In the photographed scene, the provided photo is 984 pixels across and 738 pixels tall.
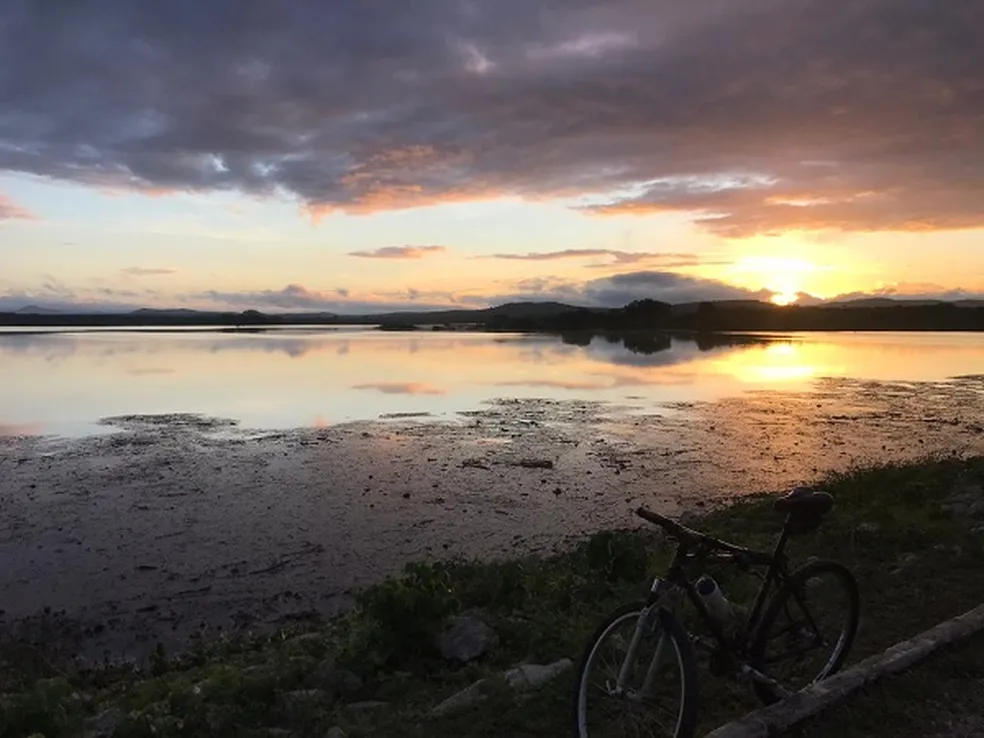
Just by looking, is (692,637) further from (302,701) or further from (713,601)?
(302,701)

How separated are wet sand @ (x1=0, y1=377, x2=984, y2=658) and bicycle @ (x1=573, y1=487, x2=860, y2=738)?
6138mm

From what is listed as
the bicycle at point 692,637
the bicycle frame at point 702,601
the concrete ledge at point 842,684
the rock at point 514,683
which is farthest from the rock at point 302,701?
the concrete ledge at point 842,684

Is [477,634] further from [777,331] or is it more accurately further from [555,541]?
[777,331]

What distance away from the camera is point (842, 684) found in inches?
214

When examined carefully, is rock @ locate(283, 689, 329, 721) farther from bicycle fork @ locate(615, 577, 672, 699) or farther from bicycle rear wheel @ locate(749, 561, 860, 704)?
bicycle rear wheel @ locate(749, 561, 860, 704)

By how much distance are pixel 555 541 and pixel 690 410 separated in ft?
57.8

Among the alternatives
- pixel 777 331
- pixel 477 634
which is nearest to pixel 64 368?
pixel 477 634

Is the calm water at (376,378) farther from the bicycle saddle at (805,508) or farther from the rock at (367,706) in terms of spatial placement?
the bicycle saddle at (805,508)

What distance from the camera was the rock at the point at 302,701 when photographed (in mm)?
6293

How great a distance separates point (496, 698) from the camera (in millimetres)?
5934

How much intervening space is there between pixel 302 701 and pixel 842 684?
4162 millimetres

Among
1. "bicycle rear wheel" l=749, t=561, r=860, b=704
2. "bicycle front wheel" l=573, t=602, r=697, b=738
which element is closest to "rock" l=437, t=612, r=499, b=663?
"bicycle front wheel" l=573, t=602, r=697, b=738

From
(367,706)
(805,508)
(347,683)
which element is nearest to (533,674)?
(367,706)

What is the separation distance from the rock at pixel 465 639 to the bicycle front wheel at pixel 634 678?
97.7 inches
